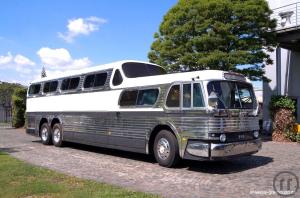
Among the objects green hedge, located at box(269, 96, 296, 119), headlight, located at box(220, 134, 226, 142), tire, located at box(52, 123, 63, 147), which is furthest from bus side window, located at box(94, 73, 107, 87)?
green hedge, located at box(269, 96, 296, 119)

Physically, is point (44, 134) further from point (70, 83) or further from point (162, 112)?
point (162, 112)

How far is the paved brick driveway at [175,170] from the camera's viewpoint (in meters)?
8.48

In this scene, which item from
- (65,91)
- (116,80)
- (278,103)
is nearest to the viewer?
(116,80)

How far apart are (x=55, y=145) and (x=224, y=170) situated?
8386mm

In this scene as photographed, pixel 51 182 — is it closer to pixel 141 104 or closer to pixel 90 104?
pixel 141 104

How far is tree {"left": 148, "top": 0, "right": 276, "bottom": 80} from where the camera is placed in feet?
58.3

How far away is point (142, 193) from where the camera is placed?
7.82m

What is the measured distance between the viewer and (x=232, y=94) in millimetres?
10555

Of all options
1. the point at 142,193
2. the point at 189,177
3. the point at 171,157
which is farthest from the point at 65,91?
the point at 142,193

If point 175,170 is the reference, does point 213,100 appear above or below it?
above

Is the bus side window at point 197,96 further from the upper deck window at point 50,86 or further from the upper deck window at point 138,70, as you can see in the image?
the upper deck window at point 50,86

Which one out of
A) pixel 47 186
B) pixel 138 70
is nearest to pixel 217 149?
pixel 47 186

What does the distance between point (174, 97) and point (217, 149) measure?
1.88m

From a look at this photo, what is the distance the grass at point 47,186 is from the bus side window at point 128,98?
327 cm
